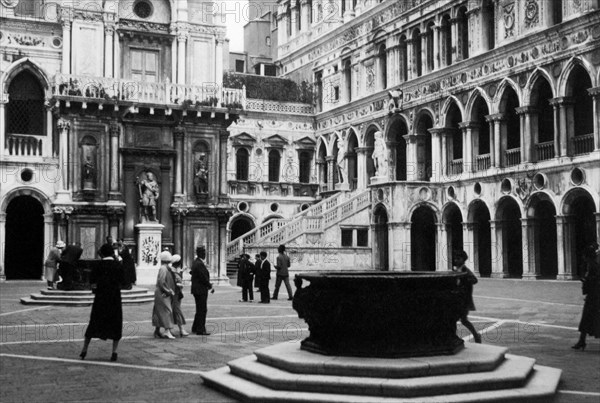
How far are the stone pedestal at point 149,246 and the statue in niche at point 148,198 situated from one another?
0.56 metres

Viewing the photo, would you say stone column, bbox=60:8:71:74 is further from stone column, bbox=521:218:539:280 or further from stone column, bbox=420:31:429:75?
stone column, bbox=521:218:539:280

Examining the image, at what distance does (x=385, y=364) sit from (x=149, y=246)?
20815 millimetres

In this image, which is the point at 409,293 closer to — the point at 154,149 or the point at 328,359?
the point at 328,359

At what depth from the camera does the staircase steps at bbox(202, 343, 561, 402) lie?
825cm

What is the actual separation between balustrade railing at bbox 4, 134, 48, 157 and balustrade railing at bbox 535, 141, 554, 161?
65.5 ft

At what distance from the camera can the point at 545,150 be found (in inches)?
1297

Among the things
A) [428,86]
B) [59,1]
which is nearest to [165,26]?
[59,1]

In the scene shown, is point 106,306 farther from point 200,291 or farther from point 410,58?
point 410,58

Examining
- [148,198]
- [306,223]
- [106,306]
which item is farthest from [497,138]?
[106,306]

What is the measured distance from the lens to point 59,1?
109 ft

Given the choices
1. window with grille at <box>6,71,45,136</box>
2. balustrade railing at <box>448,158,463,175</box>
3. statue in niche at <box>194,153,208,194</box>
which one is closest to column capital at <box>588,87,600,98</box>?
balustrade railing at <box>448,158,463,175</box>

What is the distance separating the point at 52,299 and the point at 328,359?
1295 centimetres

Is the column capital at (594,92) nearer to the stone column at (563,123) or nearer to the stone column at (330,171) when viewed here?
the stone column at (563,123)

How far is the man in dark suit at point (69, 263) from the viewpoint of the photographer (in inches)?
791
